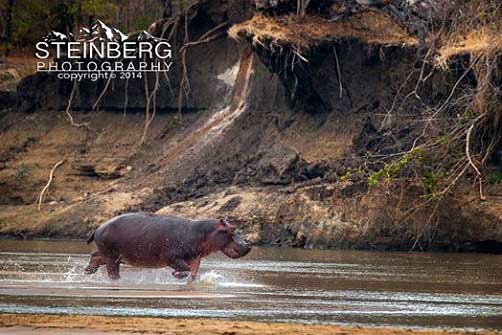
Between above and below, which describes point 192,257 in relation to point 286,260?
above

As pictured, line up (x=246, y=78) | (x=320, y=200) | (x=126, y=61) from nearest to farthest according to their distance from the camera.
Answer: (x=320, y=200) → (x=246, y=78) → (x=126, y=61)

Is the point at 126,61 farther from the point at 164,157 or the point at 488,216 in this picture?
the point at 488,216

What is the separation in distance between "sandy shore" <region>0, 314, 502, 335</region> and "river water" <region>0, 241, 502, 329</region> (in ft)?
2.54

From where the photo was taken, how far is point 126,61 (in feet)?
143

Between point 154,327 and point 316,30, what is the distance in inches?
A: 887

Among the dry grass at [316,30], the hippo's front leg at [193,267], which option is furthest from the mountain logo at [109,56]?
the hippo's front leg at [193,267]

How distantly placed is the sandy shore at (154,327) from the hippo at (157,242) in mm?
6648

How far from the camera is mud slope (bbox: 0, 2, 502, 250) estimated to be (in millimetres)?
31047

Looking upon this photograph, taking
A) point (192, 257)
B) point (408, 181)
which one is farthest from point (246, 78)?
point (192, 257)

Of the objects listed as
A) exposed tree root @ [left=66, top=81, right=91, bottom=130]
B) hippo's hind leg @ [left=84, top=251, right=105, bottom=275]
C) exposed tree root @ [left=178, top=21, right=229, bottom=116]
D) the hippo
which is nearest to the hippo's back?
the hippo

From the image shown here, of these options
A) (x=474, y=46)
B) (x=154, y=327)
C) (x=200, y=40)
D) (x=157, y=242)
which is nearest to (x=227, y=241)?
(x=157, y=242)

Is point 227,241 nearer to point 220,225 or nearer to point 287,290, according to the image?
point 220,225

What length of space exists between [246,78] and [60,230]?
25.3ft

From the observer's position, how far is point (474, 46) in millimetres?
29844
